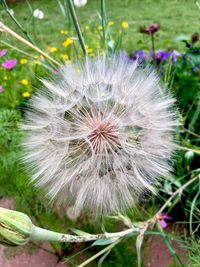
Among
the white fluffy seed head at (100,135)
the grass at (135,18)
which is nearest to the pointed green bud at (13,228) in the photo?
the white fluffy seed head at (100,135)

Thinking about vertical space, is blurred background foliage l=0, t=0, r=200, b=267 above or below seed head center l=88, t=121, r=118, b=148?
below

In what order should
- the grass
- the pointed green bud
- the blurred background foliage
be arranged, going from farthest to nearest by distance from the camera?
the grass, the blurred background foliage, the pointed green bud

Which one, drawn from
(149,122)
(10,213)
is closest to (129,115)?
(149,122)

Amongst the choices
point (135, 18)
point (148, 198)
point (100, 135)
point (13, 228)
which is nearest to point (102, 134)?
point (100, 135)

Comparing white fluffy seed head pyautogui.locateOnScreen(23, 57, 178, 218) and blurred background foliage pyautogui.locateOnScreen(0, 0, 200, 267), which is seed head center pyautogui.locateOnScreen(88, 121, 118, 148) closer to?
white fluffy seed head pyautogui.locateOnScreen(23, 57, 178, 218)

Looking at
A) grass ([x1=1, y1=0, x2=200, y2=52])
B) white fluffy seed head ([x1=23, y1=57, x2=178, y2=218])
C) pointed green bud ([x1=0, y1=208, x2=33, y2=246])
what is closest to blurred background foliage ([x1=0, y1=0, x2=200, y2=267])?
white fluffy seed head ([x1=23, y1=57, x2=178, y2=218])

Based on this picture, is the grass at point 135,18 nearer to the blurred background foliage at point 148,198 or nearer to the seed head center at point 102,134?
the blurred background foliage at point 148,198
